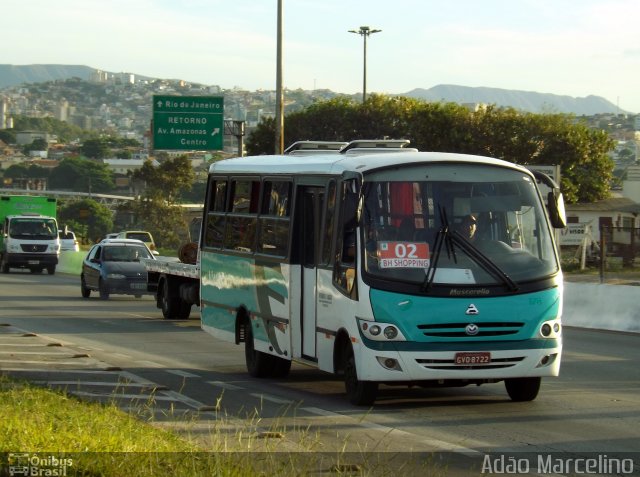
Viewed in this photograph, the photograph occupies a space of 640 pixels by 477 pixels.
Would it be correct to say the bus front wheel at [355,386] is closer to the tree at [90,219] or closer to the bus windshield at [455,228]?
the bus windshield at [455,228]

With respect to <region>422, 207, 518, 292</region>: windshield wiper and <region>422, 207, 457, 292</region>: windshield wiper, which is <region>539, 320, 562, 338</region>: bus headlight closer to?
<region>422, 207, 518, 292</region>: windshield wiper

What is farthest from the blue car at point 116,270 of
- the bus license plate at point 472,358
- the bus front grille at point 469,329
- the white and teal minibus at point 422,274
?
the bus license plate at point 472,358

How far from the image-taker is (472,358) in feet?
41.7

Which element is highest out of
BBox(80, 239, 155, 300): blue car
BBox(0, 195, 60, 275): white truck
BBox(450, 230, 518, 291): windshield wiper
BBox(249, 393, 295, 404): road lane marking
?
BBox(450, 230, 518, 291): windshield wiper

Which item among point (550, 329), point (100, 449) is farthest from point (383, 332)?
point (100, 449)

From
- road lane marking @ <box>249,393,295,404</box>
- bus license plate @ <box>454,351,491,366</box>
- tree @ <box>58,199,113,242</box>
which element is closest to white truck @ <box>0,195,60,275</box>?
road lane marking @ <box>249,393,295,404</box>

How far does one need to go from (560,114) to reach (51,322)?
51.2 metres

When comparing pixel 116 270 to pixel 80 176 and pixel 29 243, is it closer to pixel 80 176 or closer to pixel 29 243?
pixel 29 243

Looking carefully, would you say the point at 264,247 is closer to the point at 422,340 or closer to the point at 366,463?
the point at 422,340

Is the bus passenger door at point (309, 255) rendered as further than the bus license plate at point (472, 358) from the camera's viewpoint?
Yes

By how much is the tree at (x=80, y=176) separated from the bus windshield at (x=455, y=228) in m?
135

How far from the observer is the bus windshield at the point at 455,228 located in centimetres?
1295

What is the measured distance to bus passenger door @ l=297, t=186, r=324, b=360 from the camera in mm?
14445

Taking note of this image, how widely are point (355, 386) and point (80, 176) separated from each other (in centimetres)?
14064
